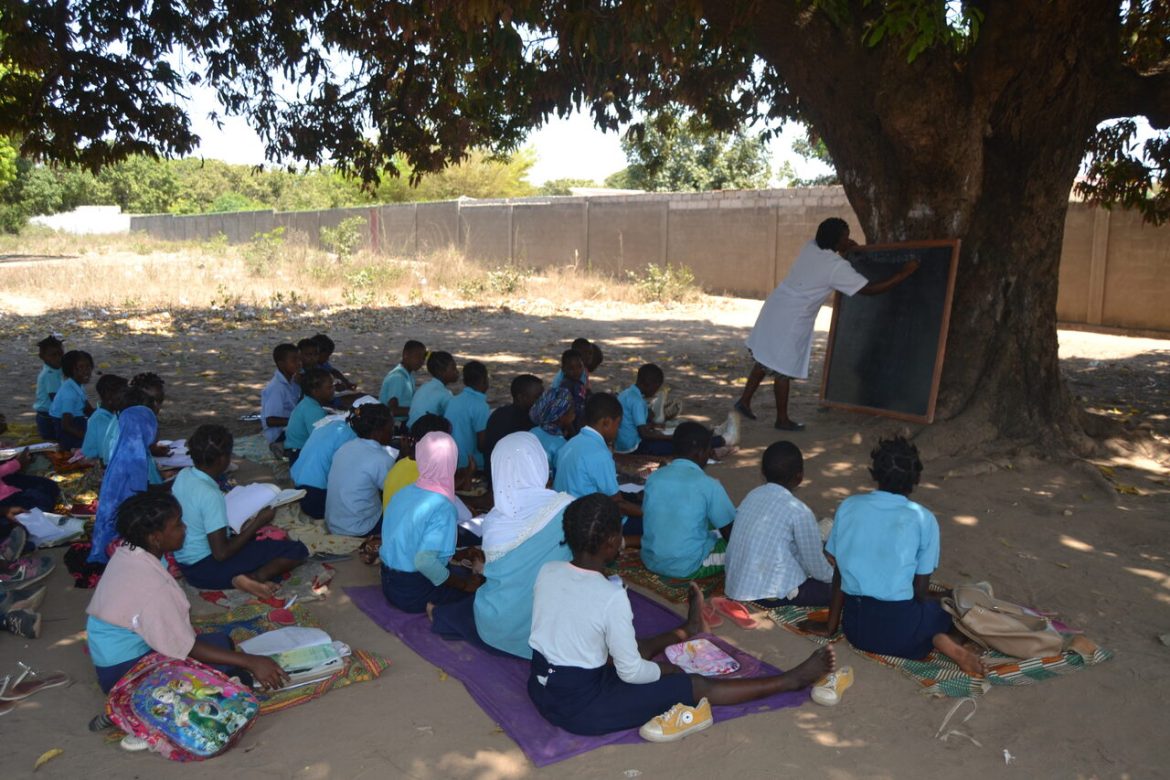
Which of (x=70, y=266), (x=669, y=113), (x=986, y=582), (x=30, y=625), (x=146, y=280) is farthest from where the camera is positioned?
(x=70, y=266)

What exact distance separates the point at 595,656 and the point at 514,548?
31.9 inches

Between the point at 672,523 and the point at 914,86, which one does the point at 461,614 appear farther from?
the point at 914,86

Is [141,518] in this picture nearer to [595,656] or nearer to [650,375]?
[595,656]

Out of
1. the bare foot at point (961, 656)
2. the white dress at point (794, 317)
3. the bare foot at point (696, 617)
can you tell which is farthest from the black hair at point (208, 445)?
the white dress at point (794, 317)

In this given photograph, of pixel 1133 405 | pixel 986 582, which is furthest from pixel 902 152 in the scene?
pixel 1133 405

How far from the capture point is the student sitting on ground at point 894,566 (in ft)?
12.9

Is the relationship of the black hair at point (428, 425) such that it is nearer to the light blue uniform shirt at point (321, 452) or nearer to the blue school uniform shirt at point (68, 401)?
the light blue uniform shirt at point (321, 452)

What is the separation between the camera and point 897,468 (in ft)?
13.0

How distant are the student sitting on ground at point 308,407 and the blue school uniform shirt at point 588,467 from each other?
2.25 metres

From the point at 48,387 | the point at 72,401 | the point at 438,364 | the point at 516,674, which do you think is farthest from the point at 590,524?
the point at 48,387

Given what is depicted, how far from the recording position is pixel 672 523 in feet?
15.7

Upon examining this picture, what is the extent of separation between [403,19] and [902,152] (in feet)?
11.8

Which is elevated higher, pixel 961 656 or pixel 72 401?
Answer: pixel 72 401

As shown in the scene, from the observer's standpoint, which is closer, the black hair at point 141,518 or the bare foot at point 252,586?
the black hair at point 141,518
